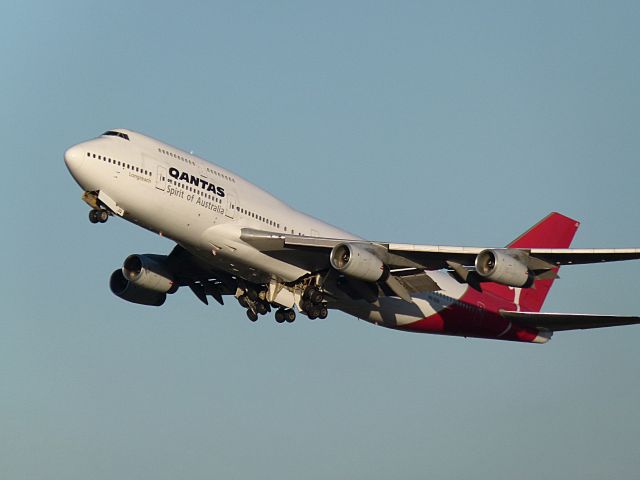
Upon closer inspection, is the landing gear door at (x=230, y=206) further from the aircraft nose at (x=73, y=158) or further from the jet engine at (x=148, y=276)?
the jet engine at (x=148, y=276)

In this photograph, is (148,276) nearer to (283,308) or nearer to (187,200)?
(283,308)

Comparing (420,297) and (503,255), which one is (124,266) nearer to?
(420,297)

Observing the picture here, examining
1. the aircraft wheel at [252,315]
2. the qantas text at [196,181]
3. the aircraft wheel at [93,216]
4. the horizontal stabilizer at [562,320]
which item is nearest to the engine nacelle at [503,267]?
the horizontal stabilizer at [562,320]

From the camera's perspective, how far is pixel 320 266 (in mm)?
46969

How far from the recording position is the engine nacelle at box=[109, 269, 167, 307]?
52250 millimetres

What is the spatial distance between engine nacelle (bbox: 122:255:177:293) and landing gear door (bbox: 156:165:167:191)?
8.62 m

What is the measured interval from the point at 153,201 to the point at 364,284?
9707 mm

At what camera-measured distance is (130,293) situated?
52.7 m

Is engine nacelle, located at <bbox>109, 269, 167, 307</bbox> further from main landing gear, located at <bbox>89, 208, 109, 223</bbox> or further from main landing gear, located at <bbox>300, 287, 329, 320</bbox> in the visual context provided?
main landing gear, located at <bbox>89, 208, 109, 223</bbox>

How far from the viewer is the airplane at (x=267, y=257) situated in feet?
140

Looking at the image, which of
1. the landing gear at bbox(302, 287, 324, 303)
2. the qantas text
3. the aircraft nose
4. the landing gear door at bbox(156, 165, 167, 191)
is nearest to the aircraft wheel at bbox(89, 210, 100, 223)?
the aircraft nose

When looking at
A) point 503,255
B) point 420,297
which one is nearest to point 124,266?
point 420,297

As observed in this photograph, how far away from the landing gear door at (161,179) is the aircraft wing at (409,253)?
3.64m

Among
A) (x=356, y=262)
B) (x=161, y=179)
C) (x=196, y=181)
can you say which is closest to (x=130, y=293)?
(x=196, y=181)
